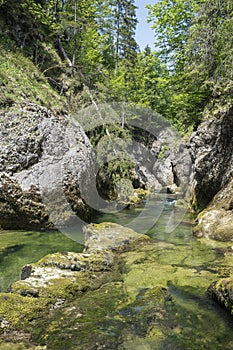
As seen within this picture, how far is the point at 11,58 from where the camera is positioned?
47.3 feet

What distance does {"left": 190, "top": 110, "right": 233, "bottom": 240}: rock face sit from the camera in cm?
899

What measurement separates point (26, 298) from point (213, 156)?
29.6 ft

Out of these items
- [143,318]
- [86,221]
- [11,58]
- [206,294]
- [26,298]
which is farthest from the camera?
[11,58]

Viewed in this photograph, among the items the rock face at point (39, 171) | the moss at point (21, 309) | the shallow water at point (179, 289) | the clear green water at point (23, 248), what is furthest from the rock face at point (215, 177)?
the moss at point (21, 309)

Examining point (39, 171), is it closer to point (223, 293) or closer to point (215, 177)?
point (215, 177)

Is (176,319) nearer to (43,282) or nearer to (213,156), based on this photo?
(43,282)

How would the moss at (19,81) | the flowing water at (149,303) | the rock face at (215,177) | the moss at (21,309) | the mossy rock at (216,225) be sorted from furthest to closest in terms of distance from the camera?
the moss at (19,81) < the rock face at (215,177) < the mossy rock at (216,225) < the moss at (21,309) < the flowing water at (149,303)

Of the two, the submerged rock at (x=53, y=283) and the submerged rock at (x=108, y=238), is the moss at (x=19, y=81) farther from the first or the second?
the submerged rock at (x=53, y=283)

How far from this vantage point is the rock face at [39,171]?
9.78 m

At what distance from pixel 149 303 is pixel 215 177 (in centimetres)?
768

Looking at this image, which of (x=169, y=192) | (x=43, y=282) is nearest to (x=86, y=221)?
(x=43, y=282)

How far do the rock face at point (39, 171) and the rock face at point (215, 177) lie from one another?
4.73m

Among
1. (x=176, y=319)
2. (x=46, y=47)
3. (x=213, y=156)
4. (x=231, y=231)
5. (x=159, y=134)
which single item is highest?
(x=46, y=47)

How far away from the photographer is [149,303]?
15.4 feet
